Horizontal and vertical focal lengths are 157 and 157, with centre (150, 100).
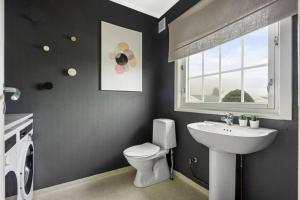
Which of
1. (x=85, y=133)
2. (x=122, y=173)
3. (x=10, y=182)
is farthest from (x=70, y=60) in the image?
(x=122, y=173)

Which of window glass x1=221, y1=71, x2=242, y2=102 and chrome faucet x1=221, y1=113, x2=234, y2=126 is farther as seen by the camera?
window glass x1=221, y1=71, x2=242, y2=102

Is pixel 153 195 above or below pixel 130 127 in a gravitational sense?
below

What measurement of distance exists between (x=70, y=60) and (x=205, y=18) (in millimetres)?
1542

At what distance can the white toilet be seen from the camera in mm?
1765

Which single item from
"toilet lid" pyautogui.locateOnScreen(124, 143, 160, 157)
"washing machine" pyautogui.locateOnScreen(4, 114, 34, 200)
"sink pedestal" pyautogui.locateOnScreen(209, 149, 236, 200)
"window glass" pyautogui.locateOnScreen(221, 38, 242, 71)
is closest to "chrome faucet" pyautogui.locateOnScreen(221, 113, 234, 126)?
"sink pedestal" pyautogui.locateOnScreen(209, 149, 236, 200)

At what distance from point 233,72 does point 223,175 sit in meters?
0.96

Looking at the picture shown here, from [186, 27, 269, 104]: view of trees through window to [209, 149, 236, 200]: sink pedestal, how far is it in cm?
56

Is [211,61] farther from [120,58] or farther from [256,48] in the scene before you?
[120,58]

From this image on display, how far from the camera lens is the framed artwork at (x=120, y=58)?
2.01 metres

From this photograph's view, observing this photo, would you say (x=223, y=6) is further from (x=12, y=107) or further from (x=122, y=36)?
(x=12, y=107)

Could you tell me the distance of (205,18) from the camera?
5.28 ft

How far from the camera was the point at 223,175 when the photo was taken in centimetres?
132

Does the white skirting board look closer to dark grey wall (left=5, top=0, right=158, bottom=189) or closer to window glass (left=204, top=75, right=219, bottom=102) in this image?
dark grey wall (left=5, top=0, right=158, bottom=189)

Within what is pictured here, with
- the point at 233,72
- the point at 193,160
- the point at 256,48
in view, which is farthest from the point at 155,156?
the point at 256,48
